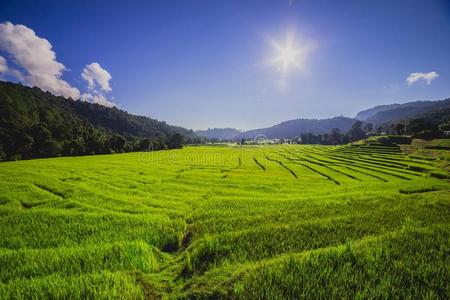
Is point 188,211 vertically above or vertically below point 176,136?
below

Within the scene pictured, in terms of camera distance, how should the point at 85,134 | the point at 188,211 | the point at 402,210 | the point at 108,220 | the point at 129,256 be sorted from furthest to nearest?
the point at 85,134 < the point at 188,211 < the point at 402,210 < the point at 108,220 < the point at 129,256

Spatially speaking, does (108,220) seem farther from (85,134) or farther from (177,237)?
(85,134)

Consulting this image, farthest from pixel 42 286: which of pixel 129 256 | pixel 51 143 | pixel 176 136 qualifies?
pixel 176 136

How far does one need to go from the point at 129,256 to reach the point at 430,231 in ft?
31.0

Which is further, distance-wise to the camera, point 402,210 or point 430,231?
point 402,210

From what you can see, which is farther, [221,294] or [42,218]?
[42,218]

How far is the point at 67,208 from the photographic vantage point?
35.9 feet

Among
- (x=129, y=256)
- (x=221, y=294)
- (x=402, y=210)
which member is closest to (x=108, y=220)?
(x=129, y=256)

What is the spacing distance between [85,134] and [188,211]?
8486 centimetres

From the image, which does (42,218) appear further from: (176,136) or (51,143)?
(176,136)

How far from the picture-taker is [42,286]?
181 inches

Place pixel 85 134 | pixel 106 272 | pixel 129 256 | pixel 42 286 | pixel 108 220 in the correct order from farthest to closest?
pixel 85 134
pixel 108 220
pixel 129 256
pixel 106 272
pixel 42 286

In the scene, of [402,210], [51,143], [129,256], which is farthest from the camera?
[51,143]

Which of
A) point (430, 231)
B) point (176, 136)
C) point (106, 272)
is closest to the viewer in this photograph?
point (106, 272)
